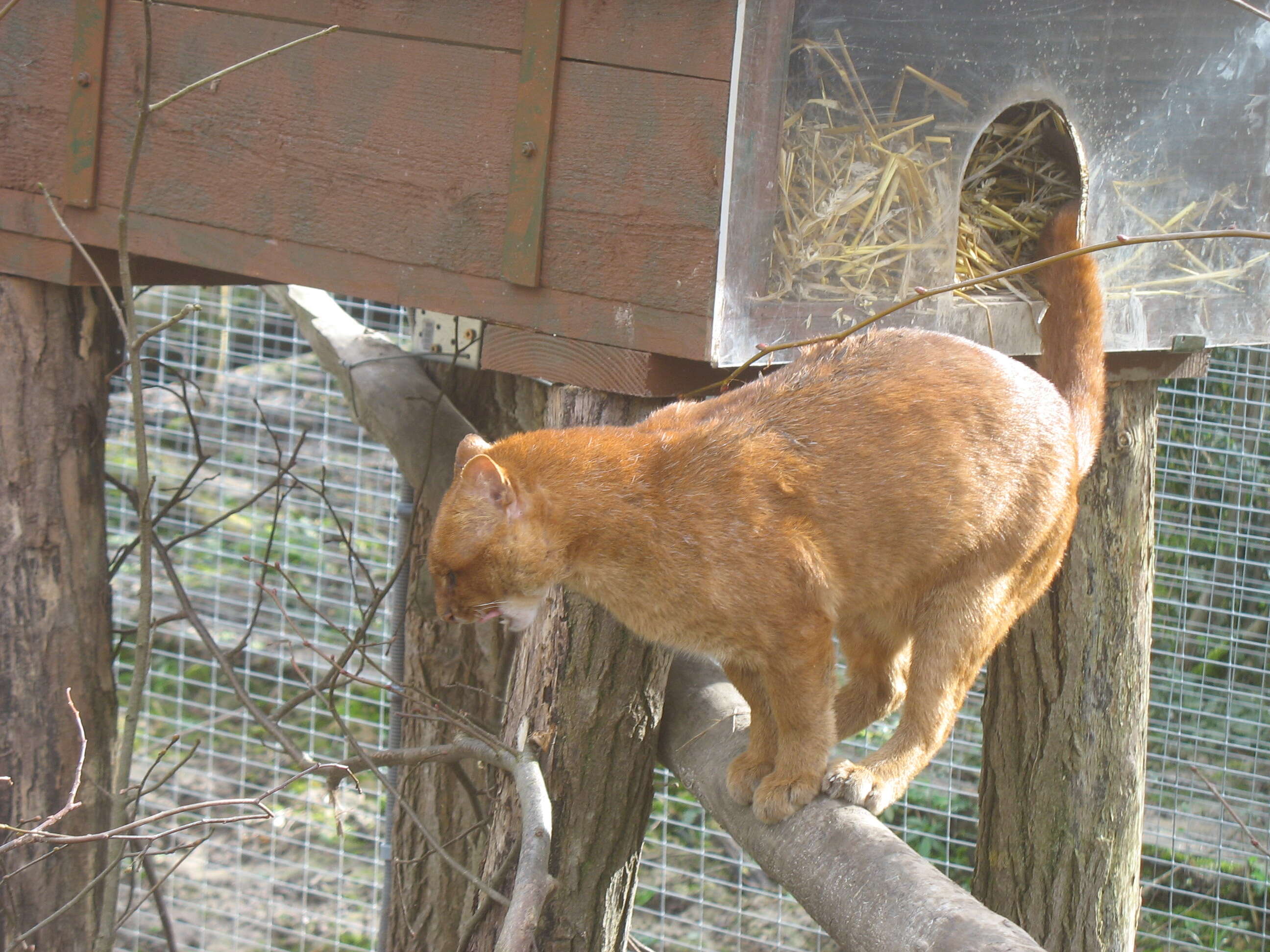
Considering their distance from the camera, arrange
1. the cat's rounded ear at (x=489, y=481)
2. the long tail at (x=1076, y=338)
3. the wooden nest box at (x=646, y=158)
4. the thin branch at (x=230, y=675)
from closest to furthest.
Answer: the cat's rounded ear at (x=489, y=481), the wooden nest box at (x=646, y=158), the thin branch at (x=230, y=675), the long tail at (x=1076, y=338)

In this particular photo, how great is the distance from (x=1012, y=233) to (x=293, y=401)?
15.4 ft

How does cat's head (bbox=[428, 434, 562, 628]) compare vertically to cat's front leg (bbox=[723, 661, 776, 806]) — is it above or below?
above

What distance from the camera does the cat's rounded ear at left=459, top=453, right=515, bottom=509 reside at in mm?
2277

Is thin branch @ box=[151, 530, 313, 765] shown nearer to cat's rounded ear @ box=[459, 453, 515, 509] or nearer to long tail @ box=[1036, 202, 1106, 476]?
cat's rounded ear @ box=[459, 453, 515, 509]

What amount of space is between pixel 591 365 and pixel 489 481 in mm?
377

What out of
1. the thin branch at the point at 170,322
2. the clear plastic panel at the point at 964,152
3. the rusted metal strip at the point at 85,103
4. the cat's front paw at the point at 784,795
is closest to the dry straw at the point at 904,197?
the clear plastic panel at the point at 964,152

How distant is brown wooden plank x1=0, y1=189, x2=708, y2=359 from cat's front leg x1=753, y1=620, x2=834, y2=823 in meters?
0.58

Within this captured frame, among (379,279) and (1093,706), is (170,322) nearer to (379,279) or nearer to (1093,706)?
(379,279)

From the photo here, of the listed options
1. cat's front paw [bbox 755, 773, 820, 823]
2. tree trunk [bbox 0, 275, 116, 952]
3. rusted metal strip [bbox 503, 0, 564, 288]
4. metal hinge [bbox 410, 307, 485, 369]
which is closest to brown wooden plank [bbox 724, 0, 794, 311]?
rusted metal strip [bbox 503, 0, 564, 288]

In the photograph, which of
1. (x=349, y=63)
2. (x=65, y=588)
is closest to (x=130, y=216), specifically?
(x=349, y=63)

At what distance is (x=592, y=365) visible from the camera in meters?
2.55

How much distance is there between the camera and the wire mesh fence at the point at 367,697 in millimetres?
4629

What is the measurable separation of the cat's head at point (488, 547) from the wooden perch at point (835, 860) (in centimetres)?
65

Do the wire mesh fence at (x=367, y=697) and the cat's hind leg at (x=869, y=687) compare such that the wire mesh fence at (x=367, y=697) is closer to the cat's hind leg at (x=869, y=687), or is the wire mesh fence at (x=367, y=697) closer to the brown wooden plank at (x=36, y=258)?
the brown wooden plank at (x=36, y=258)
